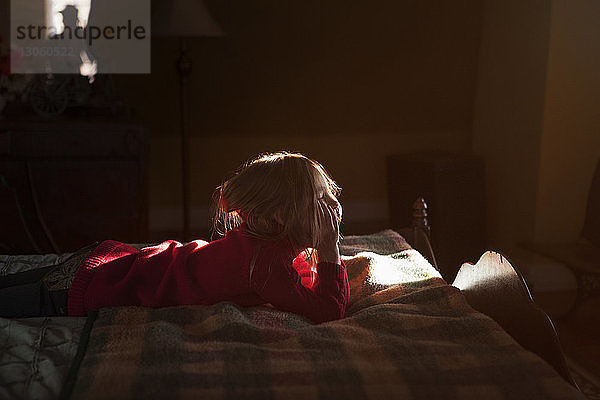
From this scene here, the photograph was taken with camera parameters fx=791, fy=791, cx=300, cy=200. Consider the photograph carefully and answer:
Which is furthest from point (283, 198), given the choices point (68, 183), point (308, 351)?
point (68, 183)

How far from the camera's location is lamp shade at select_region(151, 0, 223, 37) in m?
3.81

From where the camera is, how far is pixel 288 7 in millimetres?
4336

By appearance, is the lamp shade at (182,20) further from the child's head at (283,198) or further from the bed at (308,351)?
the bed at (308,351)

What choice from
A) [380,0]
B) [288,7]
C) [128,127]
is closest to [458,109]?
[380,0]

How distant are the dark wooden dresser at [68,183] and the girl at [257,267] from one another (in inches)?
72.0

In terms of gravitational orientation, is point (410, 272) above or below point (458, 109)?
below

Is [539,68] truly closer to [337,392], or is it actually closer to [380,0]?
[380,0]

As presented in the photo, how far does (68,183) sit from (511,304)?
243cm

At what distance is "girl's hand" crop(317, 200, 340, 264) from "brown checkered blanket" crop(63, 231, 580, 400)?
141 millimetres

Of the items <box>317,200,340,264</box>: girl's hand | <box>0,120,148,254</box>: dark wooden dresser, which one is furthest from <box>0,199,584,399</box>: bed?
<box>0,120,148,254</box>: dark wooden dresser

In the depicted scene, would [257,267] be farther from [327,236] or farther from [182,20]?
[182,20]

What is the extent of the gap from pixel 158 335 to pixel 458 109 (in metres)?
3.45

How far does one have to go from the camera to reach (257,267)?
5.54ft

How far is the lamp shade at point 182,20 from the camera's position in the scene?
381 cm
